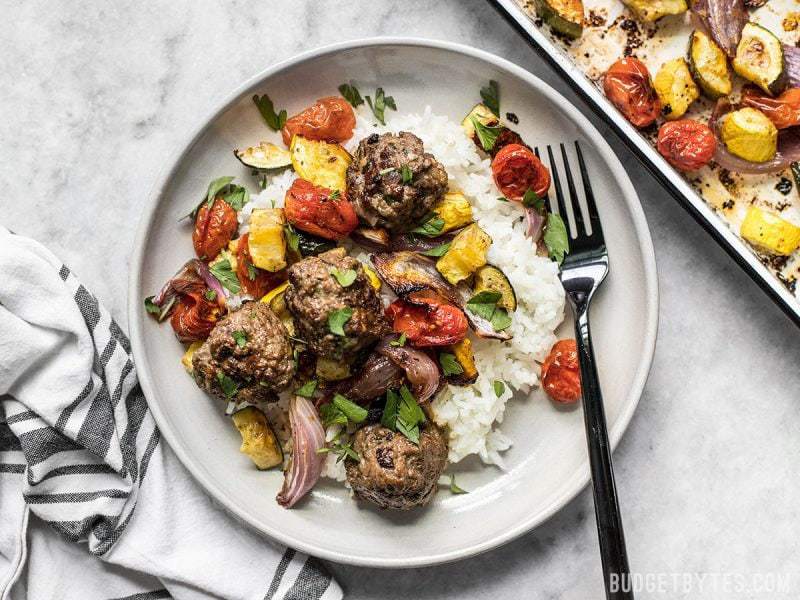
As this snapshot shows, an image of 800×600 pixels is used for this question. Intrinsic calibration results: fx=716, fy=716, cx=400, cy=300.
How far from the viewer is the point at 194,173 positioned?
12.2ft

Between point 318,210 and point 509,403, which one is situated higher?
point 318,210

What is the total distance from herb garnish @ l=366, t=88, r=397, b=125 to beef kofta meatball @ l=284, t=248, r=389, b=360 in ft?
3.14

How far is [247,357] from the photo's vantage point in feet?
10.6

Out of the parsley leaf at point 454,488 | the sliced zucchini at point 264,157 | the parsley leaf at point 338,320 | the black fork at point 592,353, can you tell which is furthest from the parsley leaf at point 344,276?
the parsley leaf at point 454,488

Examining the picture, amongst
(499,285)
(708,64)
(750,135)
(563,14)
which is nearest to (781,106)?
(750,135)

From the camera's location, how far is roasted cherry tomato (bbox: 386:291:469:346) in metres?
3.38

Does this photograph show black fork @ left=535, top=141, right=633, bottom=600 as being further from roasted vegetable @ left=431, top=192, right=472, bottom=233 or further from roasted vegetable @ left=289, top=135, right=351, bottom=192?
roasted vegetable @ left=289, top=135, right=351, bottom=192

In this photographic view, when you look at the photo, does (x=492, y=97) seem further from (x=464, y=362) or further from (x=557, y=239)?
(x=464, y=362)

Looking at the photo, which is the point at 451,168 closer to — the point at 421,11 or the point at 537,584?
the point at 421,11

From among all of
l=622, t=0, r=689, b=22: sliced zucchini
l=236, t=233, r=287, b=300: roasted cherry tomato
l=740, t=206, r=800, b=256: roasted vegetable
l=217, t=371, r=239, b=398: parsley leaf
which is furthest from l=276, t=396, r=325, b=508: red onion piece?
l=622, t=0, r=689, b=22: sliced zucchini

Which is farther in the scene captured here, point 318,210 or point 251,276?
point 251,276

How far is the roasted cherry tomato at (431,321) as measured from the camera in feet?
11.1

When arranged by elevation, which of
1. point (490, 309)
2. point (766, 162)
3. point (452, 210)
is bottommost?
point (766, 162)

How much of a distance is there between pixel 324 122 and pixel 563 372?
1.77 metres
